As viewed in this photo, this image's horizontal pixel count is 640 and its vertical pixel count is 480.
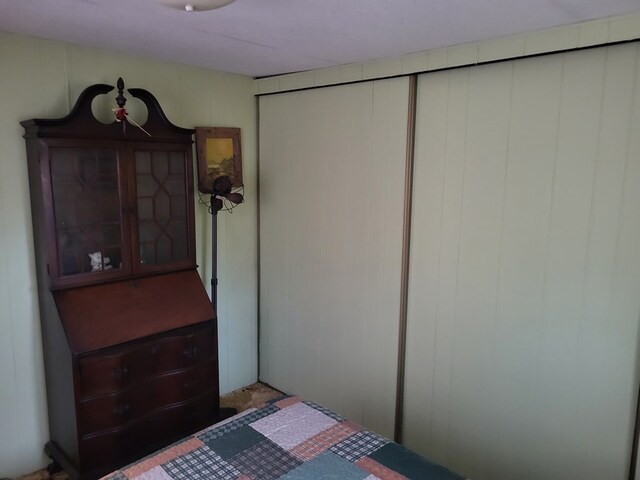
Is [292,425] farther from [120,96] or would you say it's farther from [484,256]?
[120,96]

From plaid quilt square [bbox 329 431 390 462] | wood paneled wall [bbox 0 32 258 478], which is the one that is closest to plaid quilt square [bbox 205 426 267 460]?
plaid quilt square [bbox 329 431 390 462]

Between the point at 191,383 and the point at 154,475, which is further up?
the point at 154,475

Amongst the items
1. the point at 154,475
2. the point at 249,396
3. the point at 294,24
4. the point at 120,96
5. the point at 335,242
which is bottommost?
the point at 249,396

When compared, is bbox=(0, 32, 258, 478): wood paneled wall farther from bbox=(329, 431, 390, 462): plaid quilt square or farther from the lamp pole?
bbox=(329, 431, 390, 462): plaid quilt square

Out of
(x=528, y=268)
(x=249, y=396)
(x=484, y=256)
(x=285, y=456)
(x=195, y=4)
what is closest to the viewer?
(x=195, y=4)

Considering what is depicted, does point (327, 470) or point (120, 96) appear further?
point (120, 96)

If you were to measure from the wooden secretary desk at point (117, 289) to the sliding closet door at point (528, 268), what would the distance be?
1.31 m

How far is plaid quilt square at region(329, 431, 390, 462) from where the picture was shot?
1792 mm

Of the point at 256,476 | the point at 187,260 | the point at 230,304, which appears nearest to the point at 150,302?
the point at 187,260

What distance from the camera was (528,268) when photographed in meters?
2.21

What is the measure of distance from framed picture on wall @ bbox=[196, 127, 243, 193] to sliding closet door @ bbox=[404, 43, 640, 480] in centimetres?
133

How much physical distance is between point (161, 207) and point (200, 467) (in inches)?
59.5

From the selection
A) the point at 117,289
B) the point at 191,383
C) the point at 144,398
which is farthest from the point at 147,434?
the point at 117,289

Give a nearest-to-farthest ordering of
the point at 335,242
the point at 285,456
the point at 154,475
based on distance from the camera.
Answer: the point at 154,475 → the point at 285,456 → the point at 335,242
